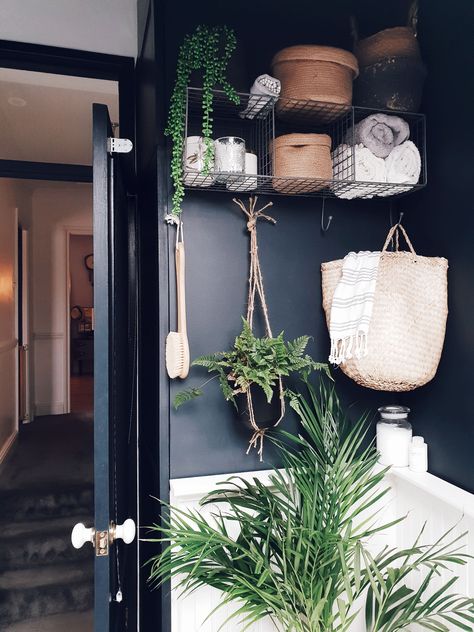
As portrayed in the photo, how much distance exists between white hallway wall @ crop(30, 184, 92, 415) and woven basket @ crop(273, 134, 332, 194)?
4.88 meters

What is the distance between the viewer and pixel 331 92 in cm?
150

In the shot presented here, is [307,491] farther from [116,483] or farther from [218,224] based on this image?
[218,224]

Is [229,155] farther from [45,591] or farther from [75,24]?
[45,591]

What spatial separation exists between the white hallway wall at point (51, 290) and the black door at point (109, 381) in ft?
15.0

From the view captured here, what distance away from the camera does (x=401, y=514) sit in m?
1.66

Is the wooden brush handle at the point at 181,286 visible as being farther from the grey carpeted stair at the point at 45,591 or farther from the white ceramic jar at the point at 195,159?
the grey carpeted stair at the point at 45,591

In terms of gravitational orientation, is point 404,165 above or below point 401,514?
above

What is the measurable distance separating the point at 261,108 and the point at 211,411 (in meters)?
0.90

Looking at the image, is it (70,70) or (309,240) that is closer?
(309,240)

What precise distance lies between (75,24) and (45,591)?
7.70ft

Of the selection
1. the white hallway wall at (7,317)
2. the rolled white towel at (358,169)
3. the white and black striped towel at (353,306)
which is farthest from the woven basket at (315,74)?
the white hallway wall at (7,317)

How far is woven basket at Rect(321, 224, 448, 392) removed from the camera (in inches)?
57.1

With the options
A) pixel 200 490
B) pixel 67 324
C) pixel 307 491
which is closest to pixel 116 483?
pixel 200 490

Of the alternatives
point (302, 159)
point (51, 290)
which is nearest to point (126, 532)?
point (302, 159)
